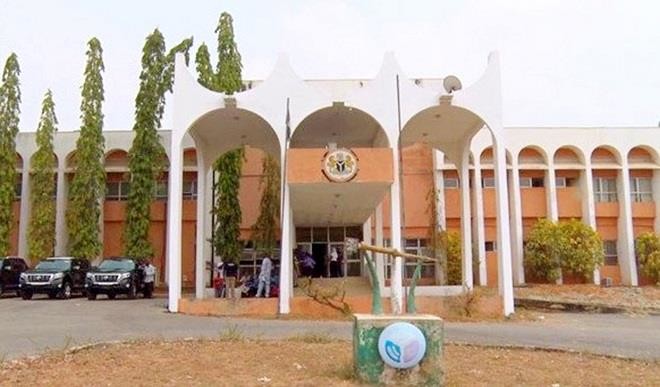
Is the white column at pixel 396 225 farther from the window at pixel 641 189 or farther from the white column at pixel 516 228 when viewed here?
the window at pixel 641 189

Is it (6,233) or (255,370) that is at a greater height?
(6,233)

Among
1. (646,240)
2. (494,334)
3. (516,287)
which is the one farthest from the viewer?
(646,240)

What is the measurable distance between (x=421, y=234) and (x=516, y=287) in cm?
573

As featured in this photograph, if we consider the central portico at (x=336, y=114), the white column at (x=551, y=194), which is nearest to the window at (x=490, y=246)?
the white column at (x=551, y=194)

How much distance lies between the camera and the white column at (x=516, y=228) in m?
33.6

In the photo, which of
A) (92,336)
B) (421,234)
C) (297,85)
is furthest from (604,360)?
(421,234)

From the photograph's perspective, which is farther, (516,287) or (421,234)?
(421,234)

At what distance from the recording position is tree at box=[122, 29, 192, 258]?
30641 mm

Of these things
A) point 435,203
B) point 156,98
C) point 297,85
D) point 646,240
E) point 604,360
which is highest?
point 156,98

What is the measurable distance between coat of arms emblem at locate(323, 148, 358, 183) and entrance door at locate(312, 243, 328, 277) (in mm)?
15301

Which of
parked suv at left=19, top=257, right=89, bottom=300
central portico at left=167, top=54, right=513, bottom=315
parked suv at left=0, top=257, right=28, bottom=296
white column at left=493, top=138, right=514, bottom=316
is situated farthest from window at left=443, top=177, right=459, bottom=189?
parked suv at left=0, top=257, right=28, bottom=296

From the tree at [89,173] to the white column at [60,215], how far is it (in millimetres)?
1266

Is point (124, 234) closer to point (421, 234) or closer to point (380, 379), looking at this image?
point (421, 234)

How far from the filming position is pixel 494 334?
13305mm
